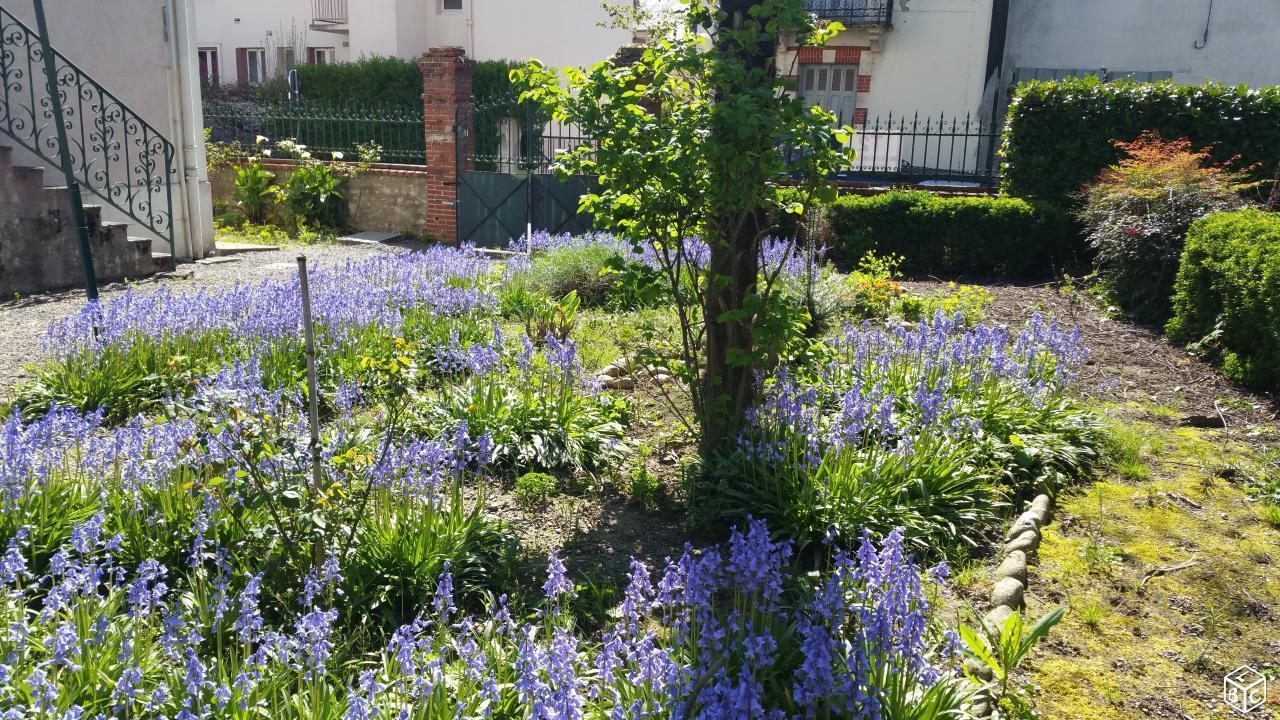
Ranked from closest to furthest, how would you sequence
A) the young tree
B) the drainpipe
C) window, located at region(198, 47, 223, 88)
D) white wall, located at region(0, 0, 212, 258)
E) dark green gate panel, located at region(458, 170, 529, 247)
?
the young tree
white wall, located at region(0, 0, 212, 258)
the drainpipe
dark green gate panel, located at region(458, 170, 529, 247)
window, located at region(198, 47, 223, 88)

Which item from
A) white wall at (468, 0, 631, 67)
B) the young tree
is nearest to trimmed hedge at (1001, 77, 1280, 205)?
the young tree

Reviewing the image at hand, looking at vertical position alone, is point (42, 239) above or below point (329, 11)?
below

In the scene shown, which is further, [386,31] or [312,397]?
[386,31]

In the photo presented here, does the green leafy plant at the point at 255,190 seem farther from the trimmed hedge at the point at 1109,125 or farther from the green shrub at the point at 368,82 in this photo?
the trimmed hedge at the point at 1109,125

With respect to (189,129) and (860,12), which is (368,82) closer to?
(189,129)

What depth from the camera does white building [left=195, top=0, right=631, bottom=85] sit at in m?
22.5

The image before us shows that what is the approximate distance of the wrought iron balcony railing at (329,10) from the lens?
999 inches

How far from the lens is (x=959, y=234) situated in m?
11.2

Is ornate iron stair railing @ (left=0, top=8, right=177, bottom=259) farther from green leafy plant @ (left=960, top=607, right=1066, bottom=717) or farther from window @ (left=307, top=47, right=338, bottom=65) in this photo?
window @ (left=307, top=47, right=338, bottom=65)

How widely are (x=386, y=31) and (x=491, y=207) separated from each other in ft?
40.4

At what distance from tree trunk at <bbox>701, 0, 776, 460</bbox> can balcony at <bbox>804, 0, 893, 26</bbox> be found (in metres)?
15.9

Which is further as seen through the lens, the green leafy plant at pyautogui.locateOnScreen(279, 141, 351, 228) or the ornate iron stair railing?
the green leafy plant at pyautogui.locateOnScreen(279, 141, 351, 228)

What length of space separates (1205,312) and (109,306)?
8.24 meters

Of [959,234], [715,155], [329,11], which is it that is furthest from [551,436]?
[329,11]
